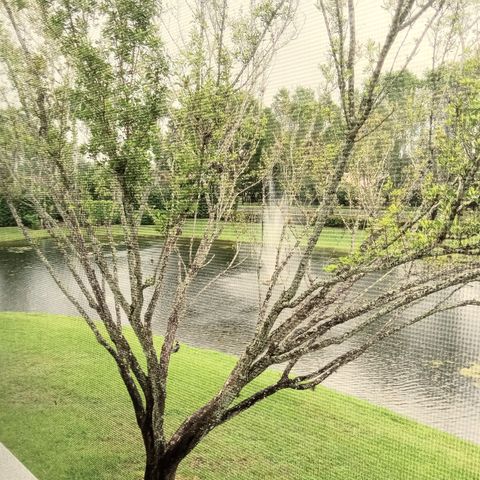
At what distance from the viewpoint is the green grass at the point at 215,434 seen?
203 centimetres


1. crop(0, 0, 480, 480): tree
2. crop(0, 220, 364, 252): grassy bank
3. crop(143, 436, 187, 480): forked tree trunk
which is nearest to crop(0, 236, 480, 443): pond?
crop(0, 220, 364, 252): grassy bank

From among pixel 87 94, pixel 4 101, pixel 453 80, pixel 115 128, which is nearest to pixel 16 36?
pixel 4 101

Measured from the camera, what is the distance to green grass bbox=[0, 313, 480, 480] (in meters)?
2.03

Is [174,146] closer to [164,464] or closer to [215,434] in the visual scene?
[164,464]

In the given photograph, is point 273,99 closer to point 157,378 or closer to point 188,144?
point 188,144

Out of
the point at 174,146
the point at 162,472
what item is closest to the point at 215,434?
the point at 162,472

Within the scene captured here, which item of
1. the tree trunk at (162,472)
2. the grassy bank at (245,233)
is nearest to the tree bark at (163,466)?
the tree trunk at (162,472)

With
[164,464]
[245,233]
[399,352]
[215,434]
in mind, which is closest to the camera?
[164,464]

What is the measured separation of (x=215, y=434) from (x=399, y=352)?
1.06 meters

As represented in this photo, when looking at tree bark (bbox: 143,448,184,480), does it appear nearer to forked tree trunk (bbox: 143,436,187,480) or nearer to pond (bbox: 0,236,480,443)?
forked tree trunk (bbox: 143,436,187,480)

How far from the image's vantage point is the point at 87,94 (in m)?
1.68

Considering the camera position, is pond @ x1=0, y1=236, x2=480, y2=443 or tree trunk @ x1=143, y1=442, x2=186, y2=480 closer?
tree trunk @ x1=143, y1=442, x2=186, y2=480

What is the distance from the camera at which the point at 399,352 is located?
2.56 meters

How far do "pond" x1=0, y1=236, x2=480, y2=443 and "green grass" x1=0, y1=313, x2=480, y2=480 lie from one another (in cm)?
12
